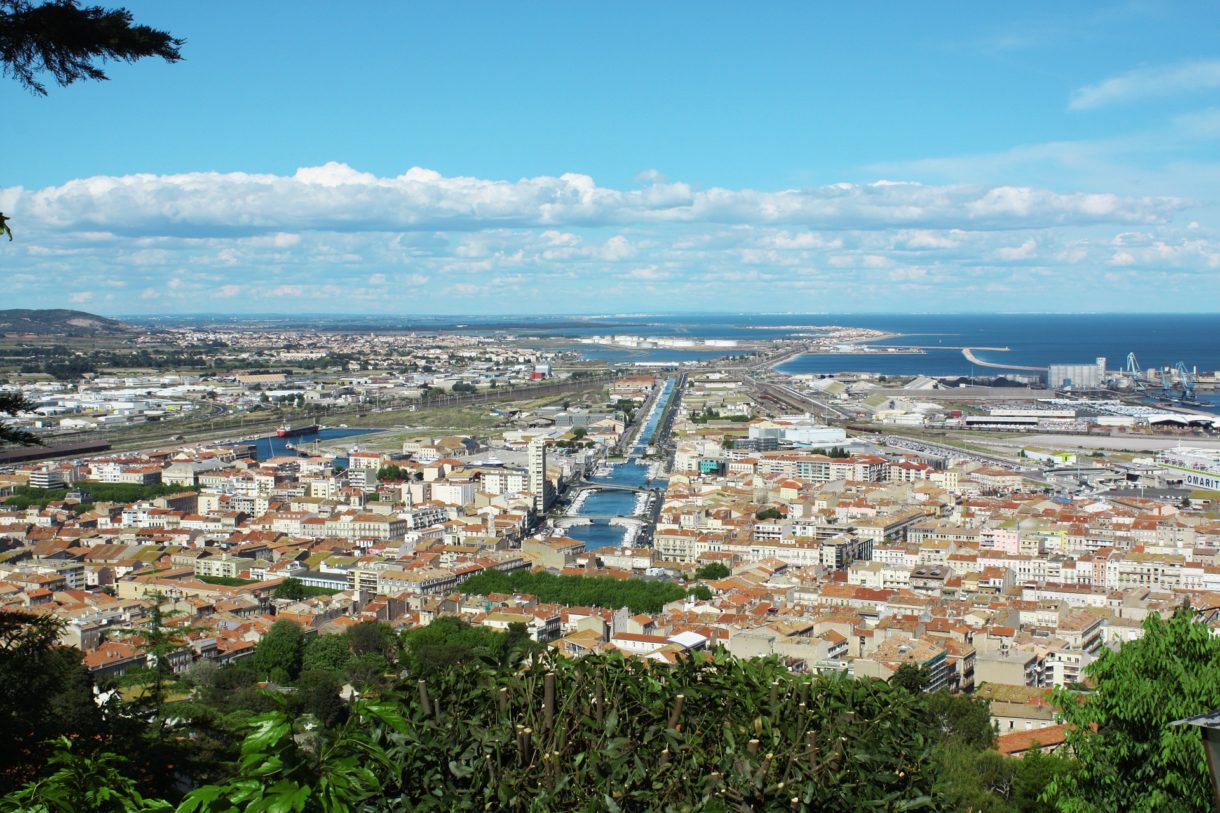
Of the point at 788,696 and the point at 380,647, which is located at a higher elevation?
the point at 788,696

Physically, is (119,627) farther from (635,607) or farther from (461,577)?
(635,607)

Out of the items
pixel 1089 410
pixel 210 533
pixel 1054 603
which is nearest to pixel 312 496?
pixel 210 533

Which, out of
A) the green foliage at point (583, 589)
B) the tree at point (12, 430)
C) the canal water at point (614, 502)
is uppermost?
the tree at point (12, 430)

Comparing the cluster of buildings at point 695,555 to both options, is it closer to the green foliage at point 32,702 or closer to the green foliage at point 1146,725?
the green foliage at point 1146,725

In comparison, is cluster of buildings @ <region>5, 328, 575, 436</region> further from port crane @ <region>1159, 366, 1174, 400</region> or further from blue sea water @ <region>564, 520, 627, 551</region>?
port crane @ <region>1159, 366, 1174, 400</region>

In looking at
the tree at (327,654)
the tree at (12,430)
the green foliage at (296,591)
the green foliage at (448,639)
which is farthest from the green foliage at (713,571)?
the tree at (12,430)

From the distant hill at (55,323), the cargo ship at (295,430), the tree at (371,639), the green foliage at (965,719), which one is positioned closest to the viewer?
the green foliage at (965,719)

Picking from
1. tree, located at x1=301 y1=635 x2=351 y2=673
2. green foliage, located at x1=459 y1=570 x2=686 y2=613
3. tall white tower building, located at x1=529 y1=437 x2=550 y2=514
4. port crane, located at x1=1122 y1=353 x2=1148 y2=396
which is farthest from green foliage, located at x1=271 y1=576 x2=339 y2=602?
port crane, located at x1=1122 y1=353 x2=1148 y2=396
